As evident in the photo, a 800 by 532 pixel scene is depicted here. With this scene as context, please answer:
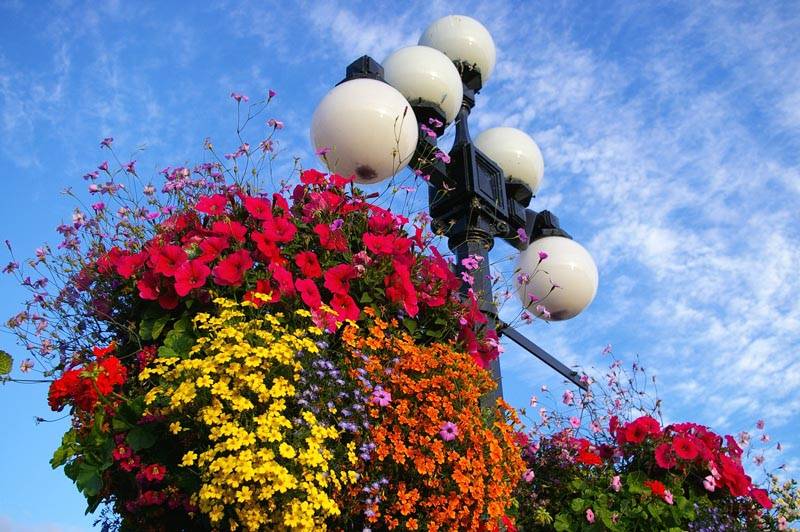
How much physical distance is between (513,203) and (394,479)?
102 inches

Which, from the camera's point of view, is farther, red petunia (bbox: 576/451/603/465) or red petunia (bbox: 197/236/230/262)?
red petunia (bbox: 576/451/603/465)

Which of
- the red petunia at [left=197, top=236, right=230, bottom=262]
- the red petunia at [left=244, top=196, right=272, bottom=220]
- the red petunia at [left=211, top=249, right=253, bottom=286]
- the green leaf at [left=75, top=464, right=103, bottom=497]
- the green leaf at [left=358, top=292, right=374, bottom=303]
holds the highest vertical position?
the red petunia at [left=244, top=196, right=272, bottom=220]

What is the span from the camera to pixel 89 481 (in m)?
2.52

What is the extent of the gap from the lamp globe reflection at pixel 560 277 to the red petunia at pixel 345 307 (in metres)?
2.02

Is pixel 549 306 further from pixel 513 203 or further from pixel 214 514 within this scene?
pixel 214 514

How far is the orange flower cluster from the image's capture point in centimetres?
261

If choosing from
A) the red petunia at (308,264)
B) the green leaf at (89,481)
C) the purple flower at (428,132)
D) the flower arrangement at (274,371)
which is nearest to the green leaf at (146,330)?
the flower arrangement at (274,371)

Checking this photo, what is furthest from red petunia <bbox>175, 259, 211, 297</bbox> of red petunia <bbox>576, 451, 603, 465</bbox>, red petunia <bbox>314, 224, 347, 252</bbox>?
red petunia <bbox>576, 451, 603, 465</bbox>

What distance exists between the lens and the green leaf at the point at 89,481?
8.20 ft

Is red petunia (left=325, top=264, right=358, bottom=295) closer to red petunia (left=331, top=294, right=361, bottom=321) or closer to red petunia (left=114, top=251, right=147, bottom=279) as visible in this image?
red petunia (left=331, top=294, right=361, bottom=321)

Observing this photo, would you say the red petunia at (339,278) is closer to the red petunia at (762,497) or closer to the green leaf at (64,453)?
the green leaf at (64,453)

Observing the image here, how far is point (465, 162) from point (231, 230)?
173cm

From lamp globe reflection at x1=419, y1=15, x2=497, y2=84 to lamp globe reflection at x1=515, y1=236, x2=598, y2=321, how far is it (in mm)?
1377

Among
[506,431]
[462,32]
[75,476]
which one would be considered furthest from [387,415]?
[462,32]
